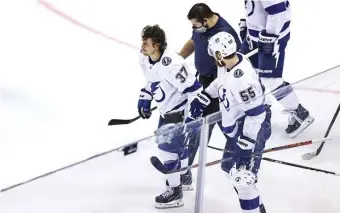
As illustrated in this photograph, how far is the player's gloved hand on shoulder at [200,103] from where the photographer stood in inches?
93.0

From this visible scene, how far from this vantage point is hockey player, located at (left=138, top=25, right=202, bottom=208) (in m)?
2.29

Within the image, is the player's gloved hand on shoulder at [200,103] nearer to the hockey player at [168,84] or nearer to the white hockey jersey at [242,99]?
the hockey player at [168,84]

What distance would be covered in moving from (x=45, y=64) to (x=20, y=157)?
1.06 m

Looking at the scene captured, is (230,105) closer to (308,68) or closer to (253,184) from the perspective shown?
(253,184)

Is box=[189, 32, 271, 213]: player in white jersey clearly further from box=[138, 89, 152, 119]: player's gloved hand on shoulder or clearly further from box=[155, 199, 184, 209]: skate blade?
box=[138, 89, 152, 119]: player's gloved hand on shoulder

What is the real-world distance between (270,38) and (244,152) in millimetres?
789

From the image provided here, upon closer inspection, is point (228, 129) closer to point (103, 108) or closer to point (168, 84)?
point (168, 84)

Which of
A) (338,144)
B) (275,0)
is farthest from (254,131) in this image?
(275,0)

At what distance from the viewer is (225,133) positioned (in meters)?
2.09

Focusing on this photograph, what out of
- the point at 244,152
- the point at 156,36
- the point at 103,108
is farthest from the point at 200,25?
the point at 103,108

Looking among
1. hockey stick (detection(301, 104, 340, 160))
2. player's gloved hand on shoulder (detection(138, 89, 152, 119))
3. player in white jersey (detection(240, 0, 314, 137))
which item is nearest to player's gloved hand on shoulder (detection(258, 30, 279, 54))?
player in white jersey (detection(240, 0, 314, 137))

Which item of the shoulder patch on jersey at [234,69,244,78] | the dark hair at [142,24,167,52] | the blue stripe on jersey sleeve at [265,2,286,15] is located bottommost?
the shoulder patch on jersey at [234,69,244,78]

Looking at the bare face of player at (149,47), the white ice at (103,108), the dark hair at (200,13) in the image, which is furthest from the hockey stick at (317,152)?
the bare face of player at (149,47)

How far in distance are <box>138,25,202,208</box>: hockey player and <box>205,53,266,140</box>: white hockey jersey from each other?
20cm
